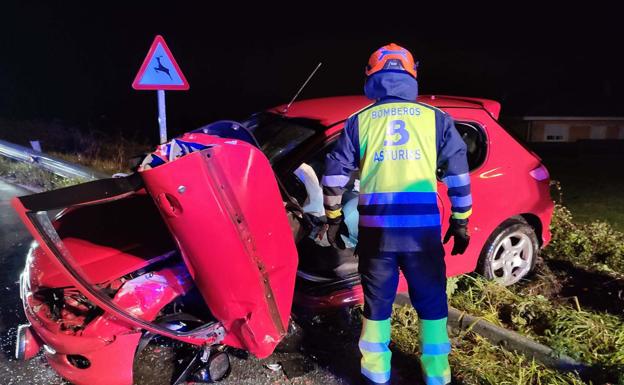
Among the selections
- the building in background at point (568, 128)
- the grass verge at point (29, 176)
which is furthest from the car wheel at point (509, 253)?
the building in background at point (568, 128)

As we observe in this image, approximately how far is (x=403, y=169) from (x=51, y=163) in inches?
234

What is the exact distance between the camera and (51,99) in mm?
19734

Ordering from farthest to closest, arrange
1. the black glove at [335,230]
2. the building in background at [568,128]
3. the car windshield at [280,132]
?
the building in background at [568,128] < the car windshield at [280,132] < the black glove at [335,230]

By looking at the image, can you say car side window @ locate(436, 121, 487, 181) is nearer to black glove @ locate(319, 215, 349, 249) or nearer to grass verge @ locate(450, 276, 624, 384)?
grass verge @ locate(450, 276, 624, 384)

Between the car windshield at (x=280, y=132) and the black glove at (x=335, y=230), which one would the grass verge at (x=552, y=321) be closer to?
the black glove at (x=335, y=230)

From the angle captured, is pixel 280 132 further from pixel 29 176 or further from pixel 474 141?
pixel 29 176

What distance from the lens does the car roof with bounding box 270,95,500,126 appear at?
141 inches

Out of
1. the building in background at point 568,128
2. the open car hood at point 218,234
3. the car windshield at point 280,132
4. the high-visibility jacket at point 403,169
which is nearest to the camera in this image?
the open car hood at point 218,234

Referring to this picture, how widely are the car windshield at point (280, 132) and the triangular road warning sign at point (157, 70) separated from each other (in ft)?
5.52

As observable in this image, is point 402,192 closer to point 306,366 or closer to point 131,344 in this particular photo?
point 306,366

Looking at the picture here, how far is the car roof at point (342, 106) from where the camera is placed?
11.8 feet

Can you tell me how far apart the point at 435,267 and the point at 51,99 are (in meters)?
20.6

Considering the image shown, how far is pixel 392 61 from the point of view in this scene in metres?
2.59

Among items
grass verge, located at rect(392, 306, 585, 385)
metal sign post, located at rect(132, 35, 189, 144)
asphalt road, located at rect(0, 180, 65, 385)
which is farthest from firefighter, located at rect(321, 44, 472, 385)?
metal sign post, located at rect(132, 35, 189, 144)
